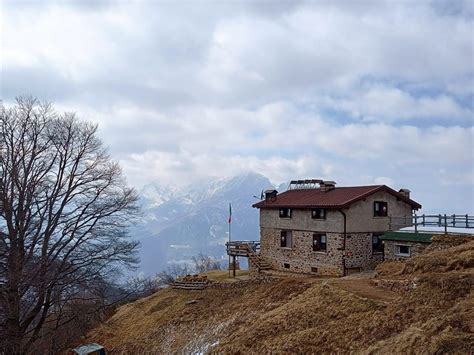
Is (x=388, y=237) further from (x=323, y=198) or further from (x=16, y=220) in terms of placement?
(x=16, y=220)

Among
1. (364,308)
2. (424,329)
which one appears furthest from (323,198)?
(424,329)

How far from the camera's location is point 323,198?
35.6m

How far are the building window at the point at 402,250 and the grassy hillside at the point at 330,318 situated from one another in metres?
4.37

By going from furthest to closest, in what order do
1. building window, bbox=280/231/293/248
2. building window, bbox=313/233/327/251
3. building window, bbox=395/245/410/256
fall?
building window, bbox=280/231/293/248 < building window, bbox=313/233/327/251 < building window, bbox=395/245/410/256

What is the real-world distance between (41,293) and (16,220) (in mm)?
3578

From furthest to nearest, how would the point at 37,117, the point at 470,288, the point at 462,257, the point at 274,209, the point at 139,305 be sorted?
1. the point at 274,209
2. the point at 139,305
3. the point at 37,117
4. the point at 462,257
5. the point at 470,288

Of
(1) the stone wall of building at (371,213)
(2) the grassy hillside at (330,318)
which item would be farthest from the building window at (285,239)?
(2) the grassy hillside at (330,318)

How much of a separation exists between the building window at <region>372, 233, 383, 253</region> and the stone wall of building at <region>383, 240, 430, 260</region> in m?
2.25

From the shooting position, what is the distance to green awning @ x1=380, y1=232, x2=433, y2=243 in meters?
28.6

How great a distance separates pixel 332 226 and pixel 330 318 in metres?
14.9

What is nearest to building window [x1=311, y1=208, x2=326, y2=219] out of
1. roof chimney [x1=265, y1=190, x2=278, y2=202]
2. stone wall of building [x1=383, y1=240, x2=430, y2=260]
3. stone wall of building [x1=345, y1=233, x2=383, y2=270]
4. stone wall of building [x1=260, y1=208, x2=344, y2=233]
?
stone wall of building [x1=260, y1=208, x2=344, y2=233]

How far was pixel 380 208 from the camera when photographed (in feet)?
113

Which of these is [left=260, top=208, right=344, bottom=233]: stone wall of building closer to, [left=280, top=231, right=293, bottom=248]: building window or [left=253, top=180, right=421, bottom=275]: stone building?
[left=253, top=180, right=421, bottom=275]: stone building

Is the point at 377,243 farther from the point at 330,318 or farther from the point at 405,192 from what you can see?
the point at 330,318
